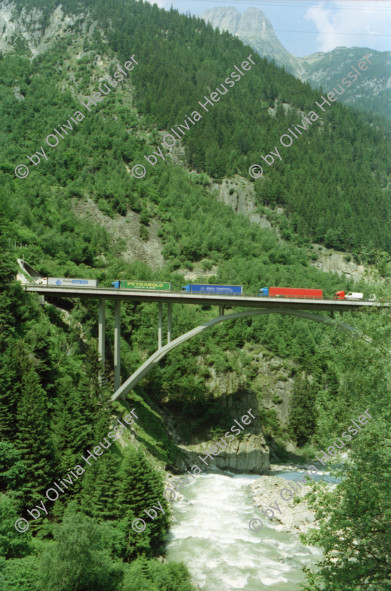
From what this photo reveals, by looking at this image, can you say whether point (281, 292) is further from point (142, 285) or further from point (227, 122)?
point (227, 122)

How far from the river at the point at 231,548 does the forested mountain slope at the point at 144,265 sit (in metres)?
1.50

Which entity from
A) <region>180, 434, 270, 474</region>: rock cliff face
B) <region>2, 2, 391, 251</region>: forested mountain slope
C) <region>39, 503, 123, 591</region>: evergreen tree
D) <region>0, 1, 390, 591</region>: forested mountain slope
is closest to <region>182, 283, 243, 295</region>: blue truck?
<region>0, 1, 390, 591</region>: forested mountain slope

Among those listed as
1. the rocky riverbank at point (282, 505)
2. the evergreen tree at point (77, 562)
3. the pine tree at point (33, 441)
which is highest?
the pine tree at point (33, 441)

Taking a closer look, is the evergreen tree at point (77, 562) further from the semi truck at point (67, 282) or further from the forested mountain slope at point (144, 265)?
the semi truck at point (67, 282)

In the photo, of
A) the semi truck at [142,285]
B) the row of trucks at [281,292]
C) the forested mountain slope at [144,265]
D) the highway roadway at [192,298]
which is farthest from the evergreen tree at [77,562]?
the row of trucks at [281,292]

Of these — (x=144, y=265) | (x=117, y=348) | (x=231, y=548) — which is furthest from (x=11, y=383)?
(x=144, y=265)

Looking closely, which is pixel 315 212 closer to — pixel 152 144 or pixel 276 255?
pixel 276 255

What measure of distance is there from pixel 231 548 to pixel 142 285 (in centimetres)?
1476

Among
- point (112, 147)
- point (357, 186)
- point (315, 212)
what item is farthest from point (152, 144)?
point (357, 186)

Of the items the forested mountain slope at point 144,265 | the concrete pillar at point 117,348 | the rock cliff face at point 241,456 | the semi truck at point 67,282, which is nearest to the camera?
the forested mountain slope at point 144,265

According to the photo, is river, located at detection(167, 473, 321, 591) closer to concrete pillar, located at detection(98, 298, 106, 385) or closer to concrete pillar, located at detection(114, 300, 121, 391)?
concrete pillar, located at detection(114, 300, 121, 391)

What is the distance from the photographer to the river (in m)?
17.8

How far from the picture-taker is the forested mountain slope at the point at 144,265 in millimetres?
14266

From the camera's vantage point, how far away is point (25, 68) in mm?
76688
